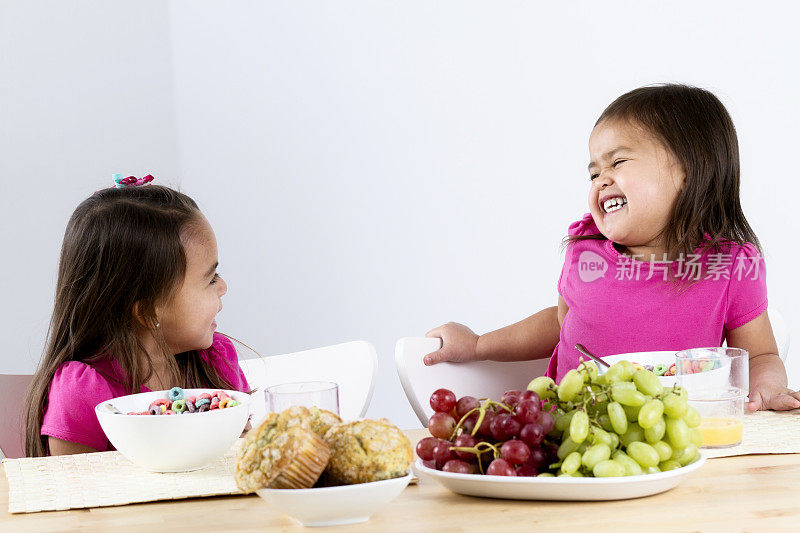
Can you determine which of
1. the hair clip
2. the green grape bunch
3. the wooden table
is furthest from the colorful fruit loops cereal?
the hair clip

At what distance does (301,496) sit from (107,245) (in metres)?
0.92

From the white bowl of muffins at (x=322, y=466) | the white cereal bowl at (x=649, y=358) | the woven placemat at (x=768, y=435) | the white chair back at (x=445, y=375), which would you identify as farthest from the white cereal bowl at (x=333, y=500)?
the white chair back at (x=445, y=375)

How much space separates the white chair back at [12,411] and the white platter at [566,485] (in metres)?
1.06

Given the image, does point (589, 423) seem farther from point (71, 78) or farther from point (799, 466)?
point (71, 78)

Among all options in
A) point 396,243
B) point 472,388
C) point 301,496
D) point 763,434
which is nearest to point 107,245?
point 472,388

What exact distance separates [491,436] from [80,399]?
779mm

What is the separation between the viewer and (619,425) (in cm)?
90

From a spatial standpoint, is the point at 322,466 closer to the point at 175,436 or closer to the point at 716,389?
the point at 175,436

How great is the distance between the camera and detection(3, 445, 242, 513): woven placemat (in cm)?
99

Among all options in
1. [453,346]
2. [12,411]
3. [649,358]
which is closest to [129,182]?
[12,411]

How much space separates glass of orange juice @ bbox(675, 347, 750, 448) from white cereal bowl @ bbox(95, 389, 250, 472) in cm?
55

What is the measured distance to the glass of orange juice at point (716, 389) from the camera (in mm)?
1131

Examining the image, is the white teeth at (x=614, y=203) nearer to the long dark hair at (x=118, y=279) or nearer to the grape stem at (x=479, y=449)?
the long dark hair at (x=118, y=279)

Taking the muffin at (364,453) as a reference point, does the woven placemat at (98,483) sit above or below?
below
